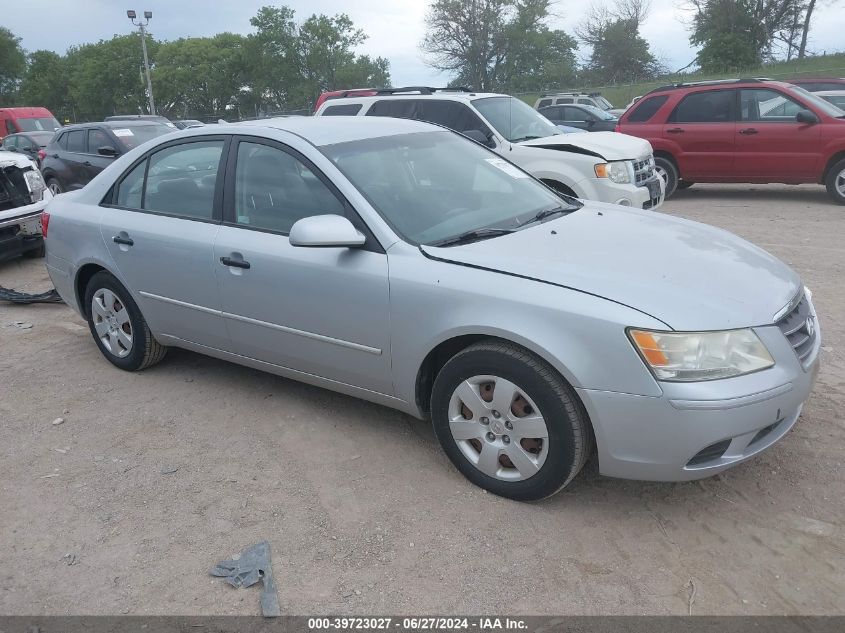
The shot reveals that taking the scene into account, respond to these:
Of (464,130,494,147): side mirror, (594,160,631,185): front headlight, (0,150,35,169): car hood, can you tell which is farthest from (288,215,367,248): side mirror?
(0,150,35,169): car hood

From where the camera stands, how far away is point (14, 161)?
8234 mm

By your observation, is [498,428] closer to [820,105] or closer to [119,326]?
[119,326]

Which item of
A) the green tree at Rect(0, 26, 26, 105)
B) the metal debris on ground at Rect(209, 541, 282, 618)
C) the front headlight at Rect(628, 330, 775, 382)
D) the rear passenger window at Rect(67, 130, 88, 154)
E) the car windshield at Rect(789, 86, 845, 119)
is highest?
the green tree at Rect(0, 26, 26, 105)

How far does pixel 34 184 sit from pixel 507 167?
6415 millimetres

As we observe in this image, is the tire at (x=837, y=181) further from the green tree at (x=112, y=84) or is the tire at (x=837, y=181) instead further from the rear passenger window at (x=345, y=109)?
the green tree at (x=112, y=84)

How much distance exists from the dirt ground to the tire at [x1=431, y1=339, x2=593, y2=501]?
146 millimetres

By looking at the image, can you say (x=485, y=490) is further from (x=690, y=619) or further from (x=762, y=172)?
(x=762, y=172)

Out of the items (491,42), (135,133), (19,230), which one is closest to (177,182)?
(19,230)

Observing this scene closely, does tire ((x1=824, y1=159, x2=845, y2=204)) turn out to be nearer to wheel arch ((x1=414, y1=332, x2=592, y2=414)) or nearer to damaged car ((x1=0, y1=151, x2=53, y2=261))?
wheel arch ((x1=414, y1=332, x2=592, y2=414))

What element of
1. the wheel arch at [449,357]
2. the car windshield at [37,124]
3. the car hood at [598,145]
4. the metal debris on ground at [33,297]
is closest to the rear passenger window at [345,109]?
the car hood at [598,145]

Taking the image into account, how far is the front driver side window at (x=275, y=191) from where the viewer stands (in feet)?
12.2

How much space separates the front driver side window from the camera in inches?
147

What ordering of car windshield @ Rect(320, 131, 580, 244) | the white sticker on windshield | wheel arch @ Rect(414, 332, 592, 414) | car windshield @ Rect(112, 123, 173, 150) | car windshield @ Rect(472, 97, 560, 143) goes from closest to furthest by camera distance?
wheel arch @ Rect(414, 332, 592, 414) → car windshield @ Rect(320, 131, 580, 244) → the white sticker on windshield → car windshield @ Rect(472, 97, 560, 143) → car windshield @ Rect(112, 123, 173, 150)

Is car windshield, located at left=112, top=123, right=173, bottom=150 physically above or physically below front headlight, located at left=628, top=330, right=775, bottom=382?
above
